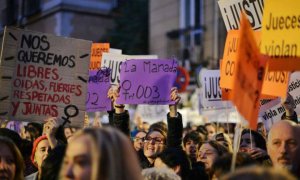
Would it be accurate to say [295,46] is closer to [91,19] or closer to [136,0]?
[136,0]

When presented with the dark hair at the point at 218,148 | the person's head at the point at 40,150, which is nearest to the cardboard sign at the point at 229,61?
the dark hair at the point at 218,148

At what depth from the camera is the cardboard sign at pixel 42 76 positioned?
16.9 feet

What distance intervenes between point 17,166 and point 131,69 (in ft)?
9.94

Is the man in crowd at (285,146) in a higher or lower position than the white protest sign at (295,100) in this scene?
lower

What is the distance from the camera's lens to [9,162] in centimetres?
370

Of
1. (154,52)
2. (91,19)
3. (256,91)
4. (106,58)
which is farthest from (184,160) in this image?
(91,19)

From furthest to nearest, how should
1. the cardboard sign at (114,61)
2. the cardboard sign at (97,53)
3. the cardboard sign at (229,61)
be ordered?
1. the cardboard sign at (97,53)
2. the cardboard sign at (114,61)
3. the cardboard sign at (229,61)

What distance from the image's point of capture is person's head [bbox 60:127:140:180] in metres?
2.72

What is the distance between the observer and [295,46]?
457cm

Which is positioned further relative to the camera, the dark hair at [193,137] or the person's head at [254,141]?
the dark hair at [193,137]

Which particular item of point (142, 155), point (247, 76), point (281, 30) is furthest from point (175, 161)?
point (142, 155)

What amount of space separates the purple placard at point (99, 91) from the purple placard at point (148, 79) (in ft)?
0.83

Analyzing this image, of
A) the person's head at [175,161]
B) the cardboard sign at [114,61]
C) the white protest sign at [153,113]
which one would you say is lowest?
the person's head at [175,161]

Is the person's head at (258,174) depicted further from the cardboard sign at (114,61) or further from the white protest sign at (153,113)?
the white protest sign at (153,113)
